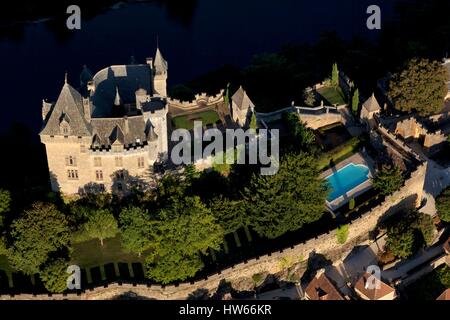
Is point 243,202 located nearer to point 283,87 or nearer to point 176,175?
point 176,175

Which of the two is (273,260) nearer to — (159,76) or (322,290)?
(322,290)

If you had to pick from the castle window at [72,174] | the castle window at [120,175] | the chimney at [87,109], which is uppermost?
the chimney at [87,109]

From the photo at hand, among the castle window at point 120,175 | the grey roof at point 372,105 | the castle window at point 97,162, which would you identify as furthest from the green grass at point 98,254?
the grey roof at point 372,105

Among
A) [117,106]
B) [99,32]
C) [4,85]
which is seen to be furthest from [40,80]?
[117,106]

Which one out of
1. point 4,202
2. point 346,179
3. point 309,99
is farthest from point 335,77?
point 4,202

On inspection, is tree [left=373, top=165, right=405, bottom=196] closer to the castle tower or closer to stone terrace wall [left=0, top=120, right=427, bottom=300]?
stone terrace wall [left=0, top=120, right=427, bottom=300]

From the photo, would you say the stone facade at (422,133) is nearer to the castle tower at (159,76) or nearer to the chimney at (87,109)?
the castle tower at (159,76)
